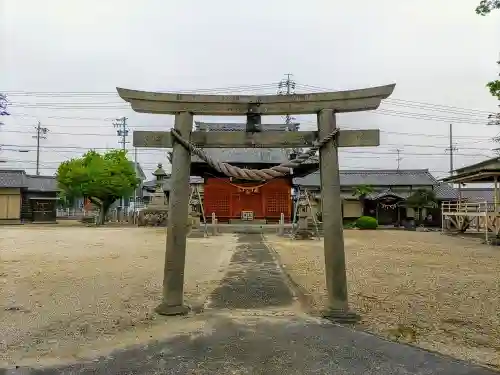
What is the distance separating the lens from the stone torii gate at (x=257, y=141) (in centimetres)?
582

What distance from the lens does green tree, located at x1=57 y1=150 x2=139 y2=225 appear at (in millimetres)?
34188

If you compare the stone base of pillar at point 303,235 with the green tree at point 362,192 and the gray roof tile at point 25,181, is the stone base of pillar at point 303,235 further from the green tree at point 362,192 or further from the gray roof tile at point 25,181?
the gray roof tile at point 25,181

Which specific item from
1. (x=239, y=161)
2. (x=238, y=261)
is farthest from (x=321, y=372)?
(x=239, y=161)

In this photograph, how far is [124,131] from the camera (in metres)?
58.3

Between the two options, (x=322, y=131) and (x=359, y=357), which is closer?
(x=359, y=357)

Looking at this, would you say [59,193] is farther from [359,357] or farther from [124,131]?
[359,357]

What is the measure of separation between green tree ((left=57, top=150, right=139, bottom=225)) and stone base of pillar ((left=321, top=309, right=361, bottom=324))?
31.1 meters

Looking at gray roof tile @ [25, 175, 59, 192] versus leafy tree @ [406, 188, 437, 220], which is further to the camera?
gray roof tile @ [25, 175, 59, 192]

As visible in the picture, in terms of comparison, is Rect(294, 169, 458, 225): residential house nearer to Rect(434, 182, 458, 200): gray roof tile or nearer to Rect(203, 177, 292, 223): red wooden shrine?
Rect(434, 182, 458, 200): gray roof tile

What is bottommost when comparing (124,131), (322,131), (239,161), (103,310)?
(103,310)

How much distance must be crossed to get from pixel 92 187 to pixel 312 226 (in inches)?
773

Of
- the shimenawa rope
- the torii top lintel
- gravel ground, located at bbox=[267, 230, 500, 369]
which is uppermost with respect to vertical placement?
the torii top lintel

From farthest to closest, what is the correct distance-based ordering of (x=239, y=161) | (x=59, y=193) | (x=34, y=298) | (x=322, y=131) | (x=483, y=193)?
(x=483, y=193)
(x=59, y=193)
(x=239, y=161)
(x=34, y=298)
(x=322, y=131)

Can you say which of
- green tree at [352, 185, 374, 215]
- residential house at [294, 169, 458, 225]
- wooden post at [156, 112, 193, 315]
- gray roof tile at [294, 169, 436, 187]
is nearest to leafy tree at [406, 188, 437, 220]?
residential house at [294, 169, 458, 225]
